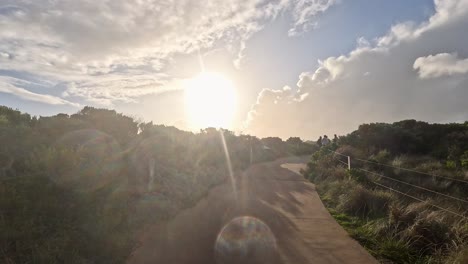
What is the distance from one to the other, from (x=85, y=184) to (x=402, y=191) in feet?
36.7

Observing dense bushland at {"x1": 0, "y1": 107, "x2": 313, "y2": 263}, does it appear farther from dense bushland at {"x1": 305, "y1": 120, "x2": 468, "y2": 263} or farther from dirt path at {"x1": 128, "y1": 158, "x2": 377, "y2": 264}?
dense bushland at {"x1": 305, "y1": 120, "x2": 468, "y2": 263}

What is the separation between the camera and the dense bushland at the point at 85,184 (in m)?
6.60

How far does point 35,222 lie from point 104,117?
28.4 ft

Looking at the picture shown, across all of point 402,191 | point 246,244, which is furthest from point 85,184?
point 402,191

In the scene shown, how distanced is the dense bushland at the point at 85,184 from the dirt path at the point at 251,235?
2.28ft

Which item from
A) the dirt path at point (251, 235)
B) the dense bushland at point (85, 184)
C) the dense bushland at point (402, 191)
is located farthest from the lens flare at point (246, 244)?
the dense bushland at point (402, 191)

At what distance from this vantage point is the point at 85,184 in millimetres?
9180

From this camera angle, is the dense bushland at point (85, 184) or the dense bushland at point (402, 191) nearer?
the dense bushland at point (85, 184)

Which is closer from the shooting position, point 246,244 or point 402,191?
point 246,244

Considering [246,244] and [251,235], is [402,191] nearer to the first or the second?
[251,235]

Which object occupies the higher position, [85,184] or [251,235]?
[85,184]

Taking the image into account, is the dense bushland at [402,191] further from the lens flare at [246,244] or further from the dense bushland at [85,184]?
the dense bushland at [85,184]

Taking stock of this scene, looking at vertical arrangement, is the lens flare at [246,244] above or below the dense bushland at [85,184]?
below

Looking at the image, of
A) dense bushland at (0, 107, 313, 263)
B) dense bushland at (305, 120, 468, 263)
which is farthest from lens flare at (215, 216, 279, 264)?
dense bushland at (305, 120, 468, 263)
